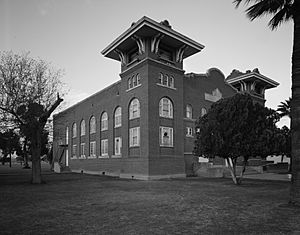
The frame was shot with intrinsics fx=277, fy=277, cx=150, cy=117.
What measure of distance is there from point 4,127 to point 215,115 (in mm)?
16505

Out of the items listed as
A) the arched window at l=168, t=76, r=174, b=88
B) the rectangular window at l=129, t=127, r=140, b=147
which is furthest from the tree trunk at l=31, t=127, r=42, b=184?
the arched window at l=168, t=76, r=174, b=88

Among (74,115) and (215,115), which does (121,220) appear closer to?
(215,115)

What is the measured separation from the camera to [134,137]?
2875 centimetres

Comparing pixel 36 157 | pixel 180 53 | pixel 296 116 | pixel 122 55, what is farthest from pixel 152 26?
pixel 296 116

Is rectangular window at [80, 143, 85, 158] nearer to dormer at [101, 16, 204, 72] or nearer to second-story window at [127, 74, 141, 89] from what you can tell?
dormer at [101, 16, 204, 72]

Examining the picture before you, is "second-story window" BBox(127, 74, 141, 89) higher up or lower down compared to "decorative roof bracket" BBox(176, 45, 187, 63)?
lower down

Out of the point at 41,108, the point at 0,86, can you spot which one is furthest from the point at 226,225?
the point at 0,86

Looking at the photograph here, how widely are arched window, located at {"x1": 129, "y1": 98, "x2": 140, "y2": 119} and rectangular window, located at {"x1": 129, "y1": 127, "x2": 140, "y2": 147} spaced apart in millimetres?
1378

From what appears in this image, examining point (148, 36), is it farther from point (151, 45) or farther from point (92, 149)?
point (92, 149)

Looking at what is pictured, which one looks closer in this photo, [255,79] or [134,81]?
[134,81]

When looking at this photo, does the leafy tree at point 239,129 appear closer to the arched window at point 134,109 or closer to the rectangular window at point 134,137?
the rectangular window at point 134,137

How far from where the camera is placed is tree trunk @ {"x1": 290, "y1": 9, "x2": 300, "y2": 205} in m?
11.0

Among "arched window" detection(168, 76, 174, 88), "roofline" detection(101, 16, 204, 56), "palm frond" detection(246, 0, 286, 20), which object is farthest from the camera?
"arched window" detection(168, 76, 174, 88)

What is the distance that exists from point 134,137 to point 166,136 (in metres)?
3.32
